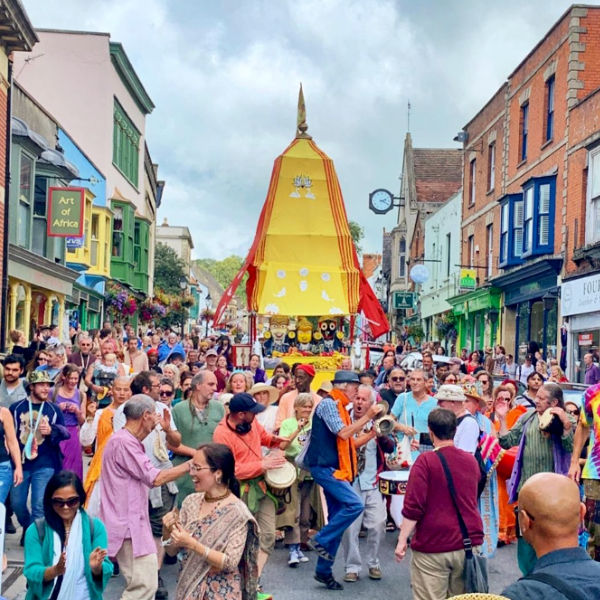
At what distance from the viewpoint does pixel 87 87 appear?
32.6m

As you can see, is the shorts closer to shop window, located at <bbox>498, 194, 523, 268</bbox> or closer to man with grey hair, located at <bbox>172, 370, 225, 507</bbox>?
man with grey hair, located at <bbox>172, 370, 225, 507</bbox>

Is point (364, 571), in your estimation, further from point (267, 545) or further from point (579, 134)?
point (579, 134)

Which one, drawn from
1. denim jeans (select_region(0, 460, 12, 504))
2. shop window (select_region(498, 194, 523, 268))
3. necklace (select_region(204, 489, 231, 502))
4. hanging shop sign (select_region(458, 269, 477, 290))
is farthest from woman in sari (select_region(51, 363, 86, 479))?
hanging shop sign (select_region(458, 269, 477, 290))

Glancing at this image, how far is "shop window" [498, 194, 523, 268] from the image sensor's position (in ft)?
88.1

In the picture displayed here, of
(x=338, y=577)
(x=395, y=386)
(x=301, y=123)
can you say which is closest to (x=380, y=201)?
(x=301, y=123)

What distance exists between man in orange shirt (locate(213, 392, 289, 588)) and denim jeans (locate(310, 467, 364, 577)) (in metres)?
0.42

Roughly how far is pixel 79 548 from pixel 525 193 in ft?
76.0

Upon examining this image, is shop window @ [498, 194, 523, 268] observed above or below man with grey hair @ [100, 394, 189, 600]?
above

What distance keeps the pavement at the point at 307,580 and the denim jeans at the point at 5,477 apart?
67cm

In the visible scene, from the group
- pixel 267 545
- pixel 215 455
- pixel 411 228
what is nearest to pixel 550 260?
pixel 267 545

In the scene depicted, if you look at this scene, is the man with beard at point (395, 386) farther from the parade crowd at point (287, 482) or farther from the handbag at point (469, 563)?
the handbag at point (469, 563)

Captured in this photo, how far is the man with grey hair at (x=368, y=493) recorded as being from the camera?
25.0 ft

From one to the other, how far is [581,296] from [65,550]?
19.0 m

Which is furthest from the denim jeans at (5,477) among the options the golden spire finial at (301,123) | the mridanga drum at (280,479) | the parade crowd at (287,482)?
the golden spire finial at (301,123)
